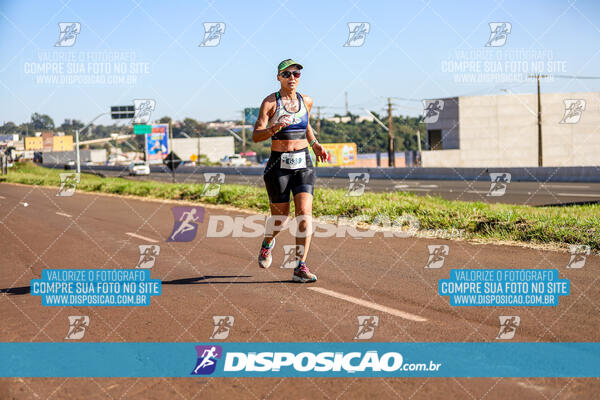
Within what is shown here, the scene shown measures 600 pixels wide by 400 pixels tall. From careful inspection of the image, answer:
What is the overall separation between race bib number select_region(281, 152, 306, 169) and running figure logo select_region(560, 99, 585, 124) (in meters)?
56.8

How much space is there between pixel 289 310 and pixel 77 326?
5.51ft

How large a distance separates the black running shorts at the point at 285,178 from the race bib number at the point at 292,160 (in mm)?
33

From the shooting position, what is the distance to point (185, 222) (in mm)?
13969

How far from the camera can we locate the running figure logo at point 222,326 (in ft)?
15.9

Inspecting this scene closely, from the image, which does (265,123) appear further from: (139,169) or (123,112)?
(139,169)

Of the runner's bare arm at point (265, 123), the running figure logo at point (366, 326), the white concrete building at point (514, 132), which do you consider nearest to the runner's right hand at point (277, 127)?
the runner's bare arm at point (265, 123)

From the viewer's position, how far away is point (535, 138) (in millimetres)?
63125

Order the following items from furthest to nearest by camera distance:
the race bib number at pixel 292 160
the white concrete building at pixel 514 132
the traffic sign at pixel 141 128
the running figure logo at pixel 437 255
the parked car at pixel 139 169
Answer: the traffic sign at pixel 141 128
the white concrete building at pixel 514 132
the parked car at pixel 139 169
the running figure logo at pixel 437 255
the race bib number at pixel 292 160

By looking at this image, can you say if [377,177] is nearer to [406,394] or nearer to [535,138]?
[535,138]

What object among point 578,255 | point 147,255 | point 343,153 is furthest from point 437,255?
point 343,153

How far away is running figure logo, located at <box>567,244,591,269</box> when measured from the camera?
7.34 meters

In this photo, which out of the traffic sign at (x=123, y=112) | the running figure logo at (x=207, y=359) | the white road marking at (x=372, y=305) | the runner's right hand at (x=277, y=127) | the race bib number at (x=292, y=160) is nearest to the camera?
the running figure logo at (x=207, y=359)

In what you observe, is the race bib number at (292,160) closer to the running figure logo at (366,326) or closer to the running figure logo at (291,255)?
the running figure logo at (291,255)

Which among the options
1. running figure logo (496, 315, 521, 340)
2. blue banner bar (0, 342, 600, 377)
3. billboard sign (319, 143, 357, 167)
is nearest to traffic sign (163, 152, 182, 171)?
blue banner bar (0, 342, 600, 377)
